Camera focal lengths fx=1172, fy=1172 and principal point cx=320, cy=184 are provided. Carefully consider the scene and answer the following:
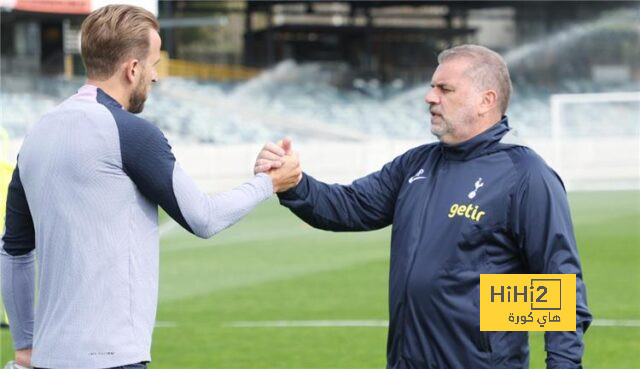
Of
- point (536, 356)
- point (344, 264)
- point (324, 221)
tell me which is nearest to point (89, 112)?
point (324, 221)

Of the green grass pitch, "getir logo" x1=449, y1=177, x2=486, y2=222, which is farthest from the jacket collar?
the green grass pitch

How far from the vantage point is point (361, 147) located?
1185 inches

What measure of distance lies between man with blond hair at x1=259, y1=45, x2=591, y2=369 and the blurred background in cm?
411

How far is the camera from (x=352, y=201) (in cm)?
416

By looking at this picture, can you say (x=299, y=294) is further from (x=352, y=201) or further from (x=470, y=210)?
(x=470, y=210)

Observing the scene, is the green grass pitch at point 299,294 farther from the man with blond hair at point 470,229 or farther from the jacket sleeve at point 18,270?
the jacket sleeve at point 18,270

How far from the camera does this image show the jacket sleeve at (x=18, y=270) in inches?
138

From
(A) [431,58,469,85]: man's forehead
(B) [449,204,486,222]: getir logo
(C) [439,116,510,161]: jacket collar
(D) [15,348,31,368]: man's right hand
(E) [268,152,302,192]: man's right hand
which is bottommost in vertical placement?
(D) [15,348,31,368]: man's right hand

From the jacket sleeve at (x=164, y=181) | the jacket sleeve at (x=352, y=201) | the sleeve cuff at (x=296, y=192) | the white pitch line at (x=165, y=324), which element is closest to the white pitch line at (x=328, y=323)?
the white pitch line at (x=165, y=324)

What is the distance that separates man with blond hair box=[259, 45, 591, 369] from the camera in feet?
11.6

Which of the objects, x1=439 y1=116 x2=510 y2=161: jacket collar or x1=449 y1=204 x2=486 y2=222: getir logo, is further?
x1=439 y1=116 x2=510 y2=161: jacket collar

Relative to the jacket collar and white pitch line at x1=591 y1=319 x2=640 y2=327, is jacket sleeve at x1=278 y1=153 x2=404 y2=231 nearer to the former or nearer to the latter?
the jacket collar

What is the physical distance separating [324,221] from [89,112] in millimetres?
1184

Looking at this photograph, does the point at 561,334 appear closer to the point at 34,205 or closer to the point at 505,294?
the point at 505,294
